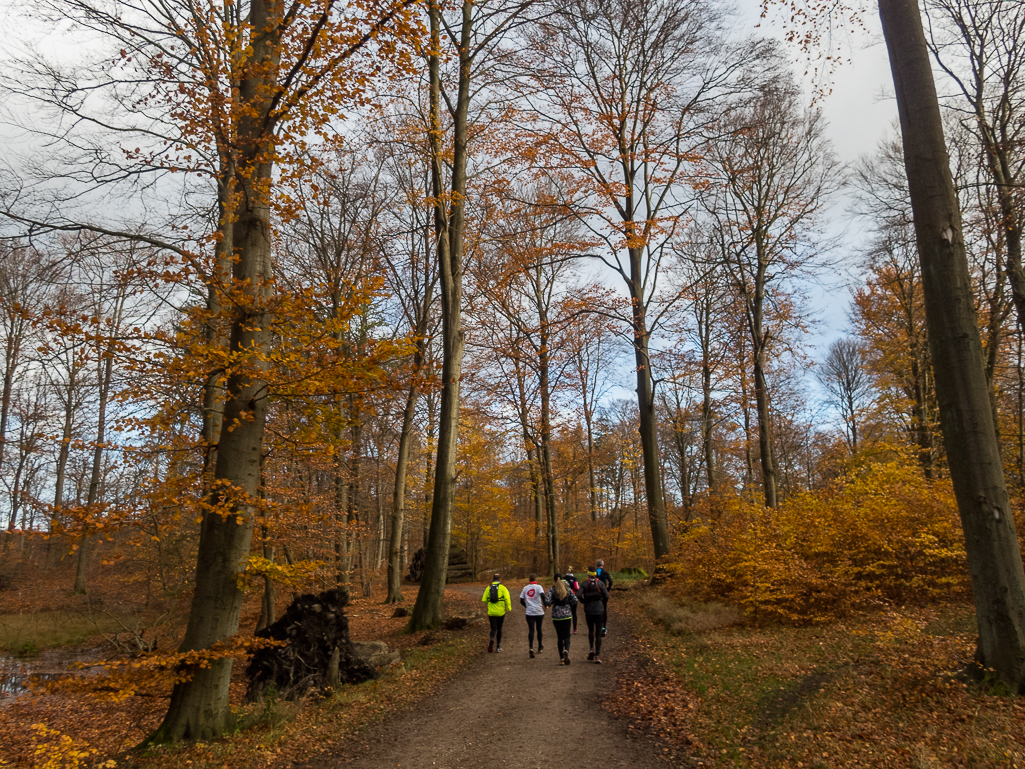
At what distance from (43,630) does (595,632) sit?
53.9 ft

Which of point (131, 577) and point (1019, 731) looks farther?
point (131, 577)

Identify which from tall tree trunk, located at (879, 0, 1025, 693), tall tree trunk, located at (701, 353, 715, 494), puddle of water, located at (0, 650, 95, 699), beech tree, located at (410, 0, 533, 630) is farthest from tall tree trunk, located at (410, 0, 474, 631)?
tall tree trunk, located at (701, 353, 715, 494)

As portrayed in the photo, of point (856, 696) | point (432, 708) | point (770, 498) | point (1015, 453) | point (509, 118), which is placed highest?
point (509, 118)

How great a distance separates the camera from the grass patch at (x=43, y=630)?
14.5m

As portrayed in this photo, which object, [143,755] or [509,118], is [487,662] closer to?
[143,755]

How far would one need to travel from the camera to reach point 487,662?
1018 centimetres

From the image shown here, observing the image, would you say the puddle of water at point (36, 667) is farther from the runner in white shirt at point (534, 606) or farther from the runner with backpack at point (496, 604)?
the runner in white shirt at point (534, 606)

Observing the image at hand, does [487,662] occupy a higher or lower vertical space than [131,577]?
lower

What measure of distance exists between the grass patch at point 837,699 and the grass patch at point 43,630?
13.6 metres

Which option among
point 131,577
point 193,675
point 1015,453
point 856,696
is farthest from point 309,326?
point 1015,453

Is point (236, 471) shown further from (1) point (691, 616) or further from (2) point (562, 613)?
(1) point (691, 616)

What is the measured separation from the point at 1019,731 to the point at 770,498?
40.7 feet

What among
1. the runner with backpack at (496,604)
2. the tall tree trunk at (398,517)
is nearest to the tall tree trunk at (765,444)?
the runner with backpack at (496,604)

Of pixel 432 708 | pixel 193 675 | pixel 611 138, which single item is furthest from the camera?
pixel 611 138
